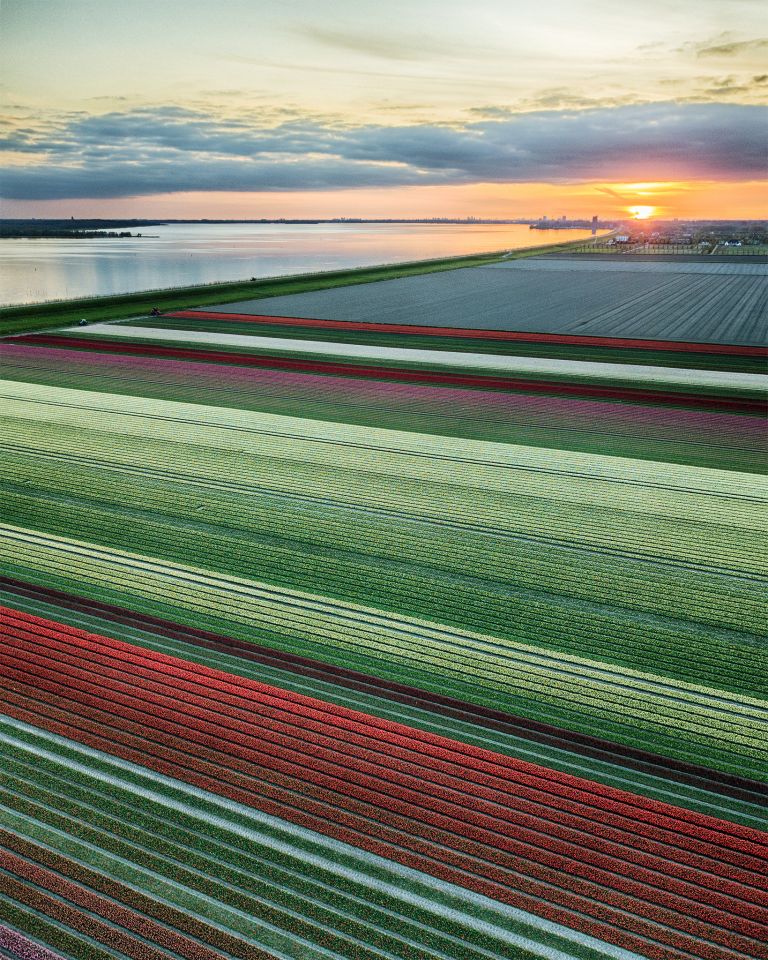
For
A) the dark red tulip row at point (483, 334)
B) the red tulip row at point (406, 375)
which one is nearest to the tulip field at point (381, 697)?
the red tulip row at point (406, 375)

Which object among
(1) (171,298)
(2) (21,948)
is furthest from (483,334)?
(2) (21,948)

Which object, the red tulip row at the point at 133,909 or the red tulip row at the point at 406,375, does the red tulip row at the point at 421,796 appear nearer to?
the red tulip row at the point at 133,909

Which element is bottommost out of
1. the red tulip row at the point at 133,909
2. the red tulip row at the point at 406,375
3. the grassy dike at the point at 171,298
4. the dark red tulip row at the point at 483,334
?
the red tulip row at the point at 133,909

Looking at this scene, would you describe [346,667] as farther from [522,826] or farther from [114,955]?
Result: [114,955]

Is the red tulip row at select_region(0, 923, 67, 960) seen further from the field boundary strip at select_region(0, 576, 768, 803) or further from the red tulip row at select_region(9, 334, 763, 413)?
the red tulip row at select_region(9, 334, 763, 413)

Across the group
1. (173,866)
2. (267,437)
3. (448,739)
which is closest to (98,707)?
(173,866)

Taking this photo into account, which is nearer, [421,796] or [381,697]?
[421,796]

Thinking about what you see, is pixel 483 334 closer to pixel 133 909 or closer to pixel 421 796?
pixel 421 796
